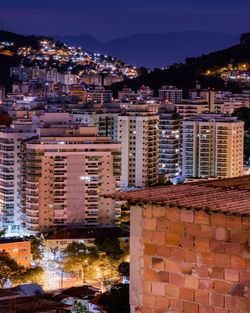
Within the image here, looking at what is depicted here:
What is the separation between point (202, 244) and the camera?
2.44m

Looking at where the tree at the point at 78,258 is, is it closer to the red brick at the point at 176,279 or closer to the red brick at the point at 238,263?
the red brick at the point at 176,279

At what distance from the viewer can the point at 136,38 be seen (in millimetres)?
102250

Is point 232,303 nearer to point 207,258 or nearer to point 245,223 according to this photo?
point 207,258

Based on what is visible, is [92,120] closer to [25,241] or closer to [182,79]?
[25,241]

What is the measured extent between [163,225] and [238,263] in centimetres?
29

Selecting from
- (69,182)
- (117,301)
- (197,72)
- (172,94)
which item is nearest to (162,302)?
(117,301)

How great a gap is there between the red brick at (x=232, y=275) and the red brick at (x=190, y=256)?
115 mm

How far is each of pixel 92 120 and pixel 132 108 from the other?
101 inches

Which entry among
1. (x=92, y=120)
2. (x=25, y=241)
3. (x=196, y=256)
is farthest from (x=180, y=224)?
(x=92, y=120)

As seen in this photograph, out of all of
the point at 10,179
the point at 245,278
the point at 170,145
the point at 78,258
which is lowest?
the point at 78,258

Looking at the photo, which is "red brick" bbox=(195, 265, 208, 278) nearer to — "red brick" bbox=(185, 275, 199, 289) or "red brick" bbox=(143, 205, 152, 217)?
"red brick" bbox=(185, 275, 199, 289)

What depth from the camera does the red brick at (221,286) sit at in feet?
7.91

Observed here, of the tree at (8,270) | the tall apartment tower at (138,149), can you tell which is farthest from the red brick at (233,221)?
the tall apartment tower at (138,149)

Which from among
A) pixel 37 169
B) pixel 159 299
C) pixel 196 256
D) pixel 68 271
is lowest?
pixel 68 271
